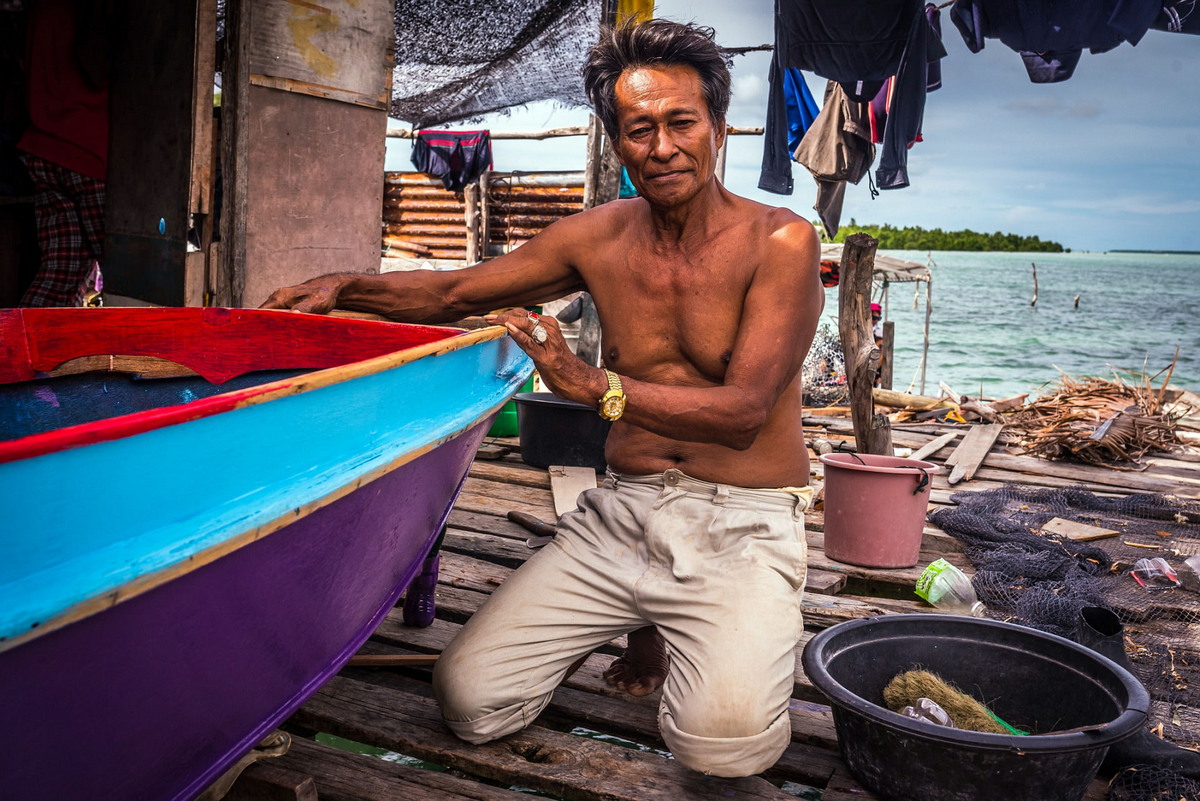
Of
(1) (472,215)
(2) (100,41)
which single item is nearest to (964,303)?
(1) (472,215)

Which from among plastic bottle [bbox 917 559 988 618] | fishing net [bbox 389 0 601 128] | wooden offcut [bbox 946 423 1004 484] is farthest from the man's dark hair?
fishing net [bbox 389 0 601 128]

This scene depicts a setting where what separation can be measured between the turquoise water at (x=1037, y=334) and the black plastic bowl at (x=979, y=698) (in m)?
6.93

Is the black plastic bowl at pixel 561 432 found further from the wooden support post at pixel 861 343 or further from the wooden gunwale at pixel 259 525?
the wooden gunwale at pixel 259 525

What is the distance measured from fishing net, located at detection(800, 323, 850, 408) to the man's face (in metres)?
7.06

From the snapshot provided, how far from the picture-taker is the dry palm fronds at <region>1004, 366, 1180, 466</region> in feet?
20.4

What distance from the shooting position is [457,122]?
9.86 meters

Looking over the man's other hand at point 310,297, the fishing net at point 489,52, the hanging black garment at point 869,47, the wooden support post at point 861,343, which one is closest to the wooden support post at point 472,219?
the fishing net at point 489,52

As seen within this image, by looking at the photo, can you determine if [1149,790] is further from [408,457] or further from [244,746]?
[244,746]

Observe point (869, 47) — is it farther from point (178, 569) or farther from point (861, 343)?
point (178, 569)

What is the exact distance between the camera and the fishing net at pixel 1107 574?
2.46 meters

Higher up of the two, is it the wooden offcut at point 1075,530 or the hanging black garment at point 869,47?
the hanging black garment at point 869,47

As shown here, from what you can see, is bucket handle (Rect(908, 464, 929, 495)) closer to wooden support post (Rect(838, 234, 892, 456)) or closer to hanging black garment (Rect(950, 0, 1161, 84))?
wooden support post (Rect(838, 234, 892, 456))

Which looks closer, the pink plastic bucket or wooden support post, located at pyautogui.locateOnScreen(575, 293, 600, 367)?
the pink plastic bucket

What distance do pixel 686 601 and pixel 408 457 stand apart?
2.70 ft
